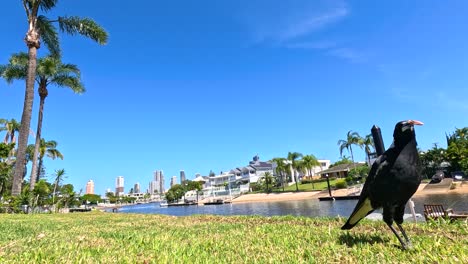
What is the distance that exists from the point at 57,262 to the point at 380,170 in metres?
3.79

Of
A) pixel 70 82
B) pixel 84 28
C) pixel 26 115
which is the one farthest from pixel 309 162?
pixel 26 115

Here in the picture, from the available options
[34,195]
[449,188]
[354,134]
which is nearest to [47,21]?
[34,195]

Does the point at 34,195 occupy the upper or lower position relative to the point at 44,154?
lower

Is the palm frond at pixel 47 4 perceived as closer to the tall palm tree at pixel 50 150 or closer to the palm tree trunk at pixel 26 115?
the palm tree trunk at pixel 26 115

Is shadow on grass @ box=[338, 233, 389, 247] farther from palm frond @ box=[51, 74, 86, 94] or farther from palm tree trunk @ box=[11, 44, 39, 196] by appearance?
palm frond @ box=[51, 74, 86, 94]

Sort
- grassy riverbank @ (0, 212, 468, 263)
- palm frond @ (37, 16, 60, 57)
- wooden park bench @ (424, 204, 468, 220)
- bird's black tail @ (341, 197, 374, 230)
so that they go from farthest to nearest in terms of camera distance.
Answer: palm frond @ (37, 16, 60, 57) < wooden park bench @ (424, 204, 468, 220) < bird's black tail @ (341, 197, 374, 230) < grassy riverbank @ (0, 212, 468, 263)

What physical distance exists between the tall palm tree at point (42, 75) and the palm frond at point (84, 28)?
14.3 feet

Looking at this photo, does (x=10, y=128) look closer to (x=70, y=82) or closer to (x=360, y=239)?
(x=70, y=82)

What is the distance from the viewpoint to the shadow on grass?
13.1ft

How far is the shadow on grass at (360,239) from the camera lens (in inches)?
157

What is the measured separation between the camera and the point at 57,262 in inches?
124

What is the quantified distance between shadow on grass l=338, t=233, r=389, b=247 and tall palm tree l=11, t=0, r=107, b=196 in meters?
19.6

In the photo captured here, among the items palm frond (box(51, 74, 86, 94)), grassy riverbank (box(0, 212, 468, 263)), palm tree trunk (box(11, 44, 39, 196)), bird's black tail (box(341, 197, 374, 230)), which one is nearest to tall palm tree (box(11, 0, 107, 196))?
palm tree trunk (box(11, 44, 39, 196))

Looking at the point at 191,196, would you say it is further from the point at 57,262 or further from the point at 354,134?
the point at 57,262
